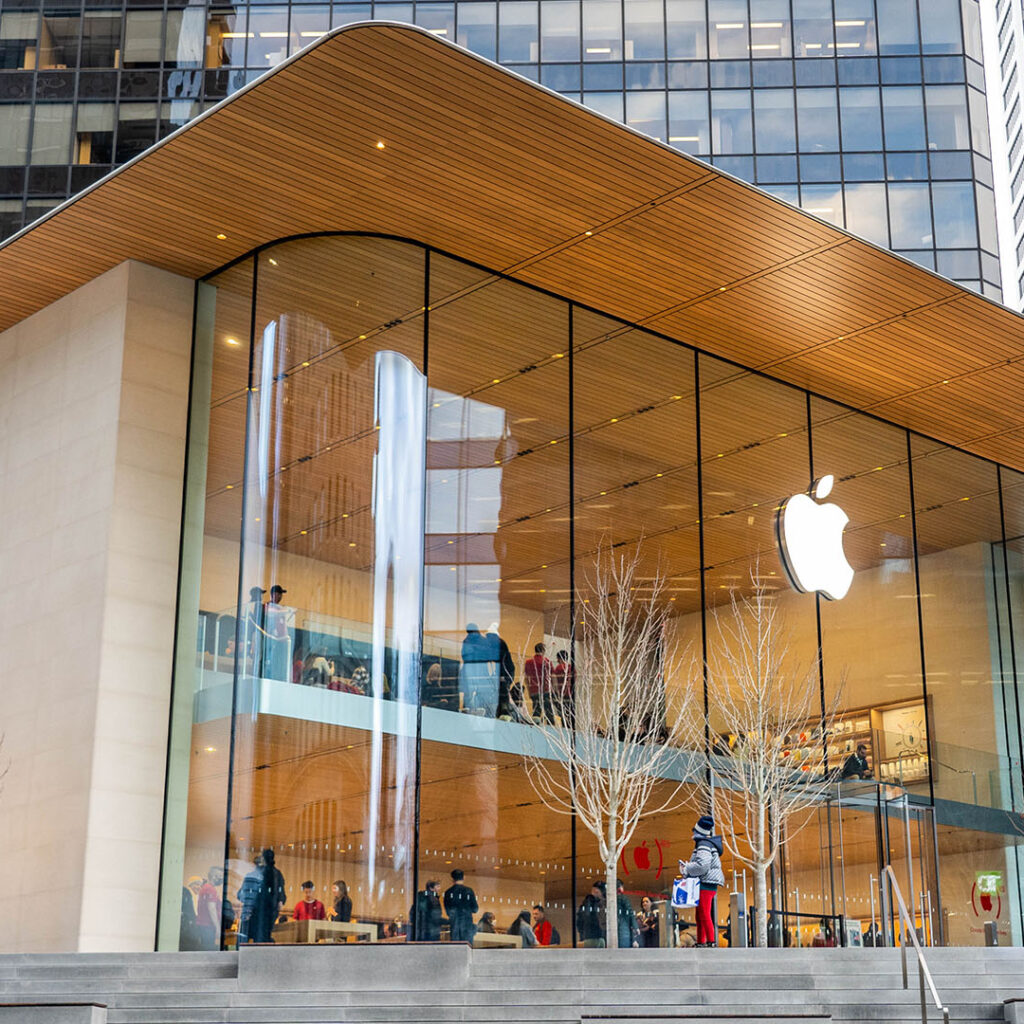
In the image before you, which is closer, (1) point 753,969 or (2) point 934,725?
(1) point 753,969

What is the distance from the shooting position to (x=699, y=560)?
1983 centimetres

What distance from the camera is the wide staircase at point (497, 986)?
11.7m

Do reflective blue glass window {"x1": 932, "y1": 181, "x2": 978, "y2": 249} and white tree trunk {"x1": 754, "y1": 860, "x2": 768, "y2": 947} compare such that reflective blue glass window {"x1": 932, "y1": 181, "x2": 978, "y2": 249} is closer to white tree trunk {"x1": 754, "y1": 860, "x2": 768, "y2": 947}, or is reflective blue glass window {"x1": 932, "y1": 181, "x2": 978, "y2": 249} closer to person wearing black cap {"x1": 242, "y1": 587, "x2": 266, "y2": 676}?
white tree trunk {"x1": 754, "y1": 860, "x2": 768, "y2": 947}

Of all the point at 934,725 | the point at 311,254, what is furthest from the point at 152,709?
the point at 934,725

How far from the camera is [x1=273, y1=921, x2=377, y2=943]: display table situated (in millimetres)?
14586

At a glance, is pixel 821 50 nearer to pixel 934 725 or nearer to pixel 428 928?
pixel 934 725

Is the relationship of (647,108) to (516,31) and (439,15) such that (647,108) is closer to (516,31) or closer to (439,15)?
(516,31)

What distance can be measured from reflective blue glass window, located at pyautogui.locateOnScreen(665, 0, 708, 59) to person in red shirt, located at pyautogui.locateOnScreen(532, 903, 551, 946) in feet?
133

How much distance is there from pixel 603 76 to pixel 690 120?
348cm

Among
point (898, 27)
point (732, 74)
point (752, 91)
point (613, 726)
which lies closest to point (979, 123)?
point (898, 27)

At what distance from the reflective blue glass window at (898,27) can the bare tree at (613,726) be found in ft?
123

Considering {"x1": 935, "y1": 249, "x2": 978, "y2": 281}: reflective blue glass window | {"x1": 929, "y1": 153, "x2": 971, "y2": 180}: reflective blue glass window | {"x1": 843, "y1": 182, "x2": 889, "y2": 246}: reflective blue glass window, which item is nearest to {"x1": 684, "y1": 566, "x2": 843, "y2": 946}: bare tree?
{"x1": 935, "y1": 249, "x2": 978, "y2": 281}: reflective blue glass window

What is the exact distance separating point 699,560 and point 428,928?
6723 millimetres

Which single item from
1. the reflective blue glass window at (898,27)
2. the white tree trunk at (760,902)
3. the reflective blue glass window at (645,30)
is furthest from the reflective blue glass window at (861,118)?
the white tree trunk at (760,902)
